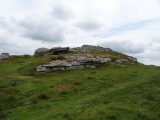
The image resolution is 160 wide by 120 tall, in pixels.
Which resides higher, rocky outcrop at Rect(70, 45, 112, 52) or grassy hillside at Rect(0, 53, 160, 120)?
rocky outcrop at Rect(70, 45, 112, 52)

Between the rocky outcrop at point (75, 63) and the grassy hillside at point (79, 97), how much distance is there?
183 centimetres

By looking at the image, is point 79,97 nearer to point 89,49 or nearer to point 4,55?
point 89,49

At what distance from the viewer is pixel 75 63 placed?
46.3 meters

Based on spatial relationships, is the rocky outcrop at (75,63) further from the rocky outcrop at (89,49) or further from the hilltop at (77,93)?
the rocky outcrop at (89,49)

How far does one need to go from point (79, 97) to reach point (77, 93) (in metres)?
1.55

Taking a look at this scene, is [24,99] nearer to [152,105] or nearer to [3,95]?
[3,95]

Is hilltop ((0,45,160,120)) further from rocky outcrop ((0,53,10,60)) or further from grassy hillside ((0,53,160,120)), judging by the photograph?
rocky outcrop ((0,53,10,60))

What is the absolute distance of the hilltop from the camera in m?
22.8

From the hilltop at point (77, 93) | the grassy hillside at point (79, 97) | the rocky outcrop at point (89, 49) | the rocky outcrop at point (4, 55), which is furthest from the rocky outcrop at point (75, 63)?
the rocky outcrop at point (4, 55)

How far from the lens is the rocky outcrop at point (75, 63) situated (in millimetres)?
43781

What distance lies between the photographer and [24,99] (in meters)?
28.5

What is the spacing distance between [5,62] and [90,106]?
35152mm

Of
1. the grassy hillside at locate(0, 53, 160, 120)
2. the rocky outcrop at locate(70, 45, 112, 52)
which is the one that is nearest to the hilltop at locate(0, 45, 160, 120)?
the grassy hillside at locate(0, 53, 160, 120)

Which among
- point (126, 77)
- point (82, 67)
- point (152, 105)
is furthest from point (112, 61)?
point (152, 105)
